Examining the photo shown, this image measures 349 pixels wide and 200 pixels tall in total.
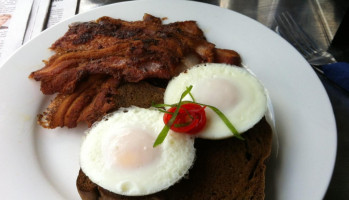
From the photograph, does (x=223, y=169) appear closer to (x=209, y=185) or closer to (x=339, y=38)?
(x=209, y=185)

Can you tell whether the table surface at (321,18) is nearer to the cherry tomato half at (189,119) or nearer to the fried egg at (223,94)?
the fried egg at (223,94)

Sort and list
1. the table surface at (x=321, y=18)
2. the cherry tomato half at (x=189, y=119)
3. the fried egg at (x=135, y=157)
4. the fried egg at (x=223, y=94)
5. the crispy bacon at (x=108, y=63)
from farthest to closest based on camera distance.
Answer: the table surface at (x=321, y=18) < the crispy bacon at (x=108, y=63) < the fried egg at (x=223, y=94) < the cherry tomato half at (x=189, y=119) < the fried egg at (x=135, y=157)

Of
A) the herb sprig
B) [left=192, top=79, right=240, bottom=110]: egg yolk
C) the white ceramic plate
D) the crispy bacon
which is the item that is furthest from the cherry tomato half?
the white ceramic plate

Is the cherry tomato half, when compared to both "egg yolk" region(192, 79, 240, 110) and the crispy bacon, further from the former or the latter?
the crispy bacon

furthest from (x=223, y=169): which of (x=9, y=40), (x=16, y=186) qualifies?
(x=9, y=40)

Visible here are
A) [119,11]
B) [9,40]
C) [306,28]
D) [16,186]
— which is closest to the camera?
[16,186]

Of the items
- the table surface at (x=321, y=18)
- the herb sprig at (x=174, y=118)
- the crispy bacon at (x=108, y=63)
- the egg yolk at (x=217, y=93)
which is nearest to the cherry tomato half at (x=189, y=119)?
the herb sprig at (x=174, y=118)
